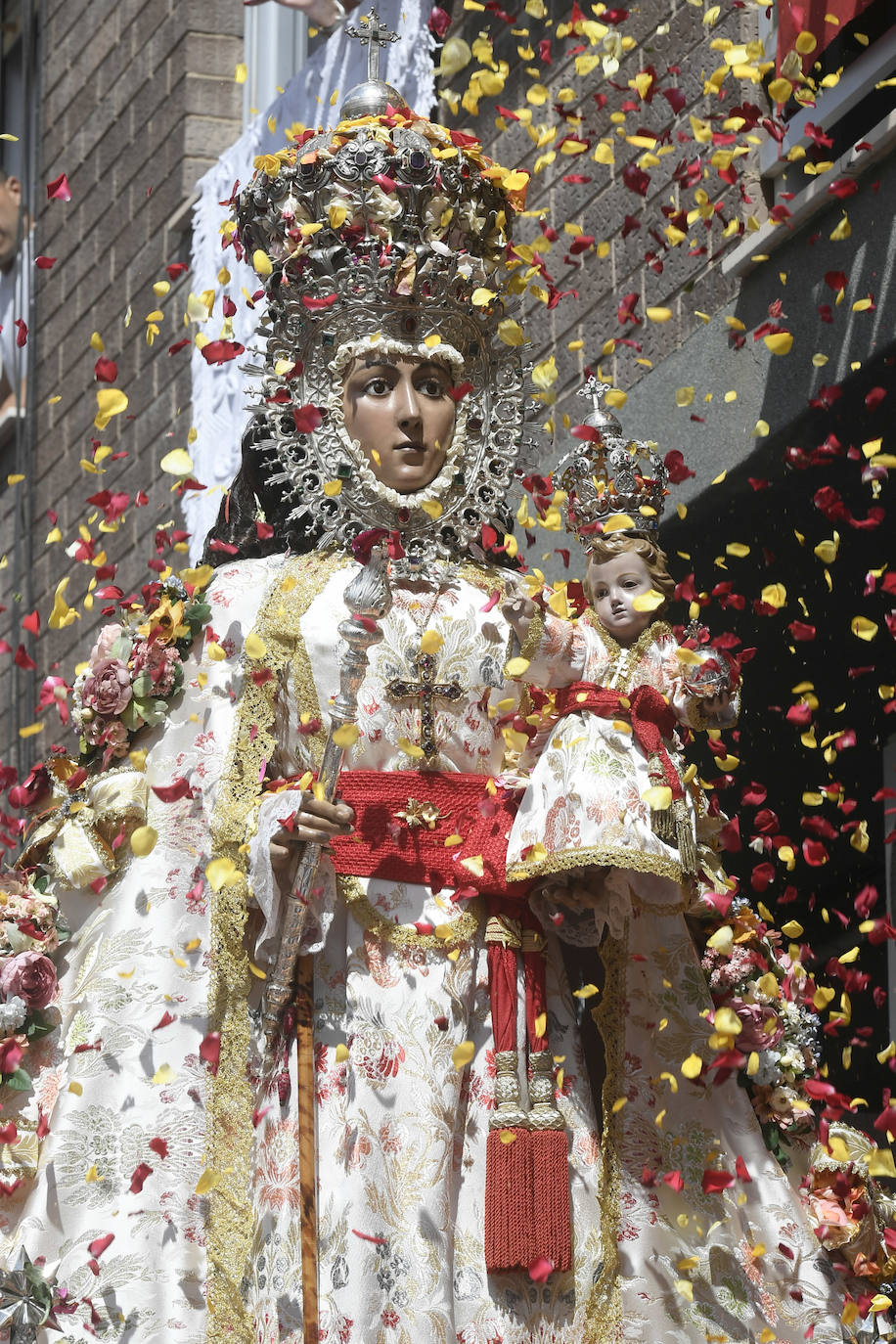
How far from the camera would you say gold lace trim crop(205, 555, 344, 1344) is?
15.0ft

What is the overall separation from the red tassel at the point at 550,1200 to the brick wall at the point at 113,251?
199 inches

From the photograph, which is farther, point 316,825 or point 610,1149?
point 610,1149

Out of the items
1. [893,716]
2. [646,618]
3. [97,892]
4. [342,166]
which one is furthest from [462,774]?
[893,716]

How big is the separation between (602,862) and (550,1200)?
0.66 meters

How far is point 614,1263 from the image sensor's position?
4520 millimetres

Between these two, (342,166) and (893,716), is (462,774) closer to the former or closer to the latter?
(342,166)

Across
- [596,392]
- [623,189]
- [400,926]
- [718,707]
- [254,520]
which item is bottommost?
[400,926]

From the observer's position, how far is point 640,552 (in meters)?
4.86

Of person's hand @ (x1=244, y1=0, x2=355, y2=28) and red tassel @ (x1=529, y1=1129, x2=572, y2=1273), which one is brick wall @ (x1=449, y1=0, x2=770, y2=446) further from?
red tassel @ (x1=529, y1=1129, x2=572, y2=1273)

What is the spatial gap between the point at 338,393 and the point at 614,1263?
1967mm

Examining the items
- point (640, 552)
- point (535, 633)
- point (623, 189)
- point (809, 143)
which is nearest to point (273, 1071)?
point (535, 633)

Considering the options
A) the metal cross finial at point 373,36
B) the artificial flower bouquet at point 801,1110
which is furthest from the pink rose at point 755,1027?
the metal cross finial at point 373,36

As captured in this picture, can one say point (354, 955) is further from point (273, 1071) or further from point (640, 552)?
point (640, 552)

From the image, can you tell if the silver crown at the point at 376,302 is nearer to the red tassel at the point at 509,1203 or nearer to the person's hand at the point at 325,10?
the red tassel at the point at 509,1203
